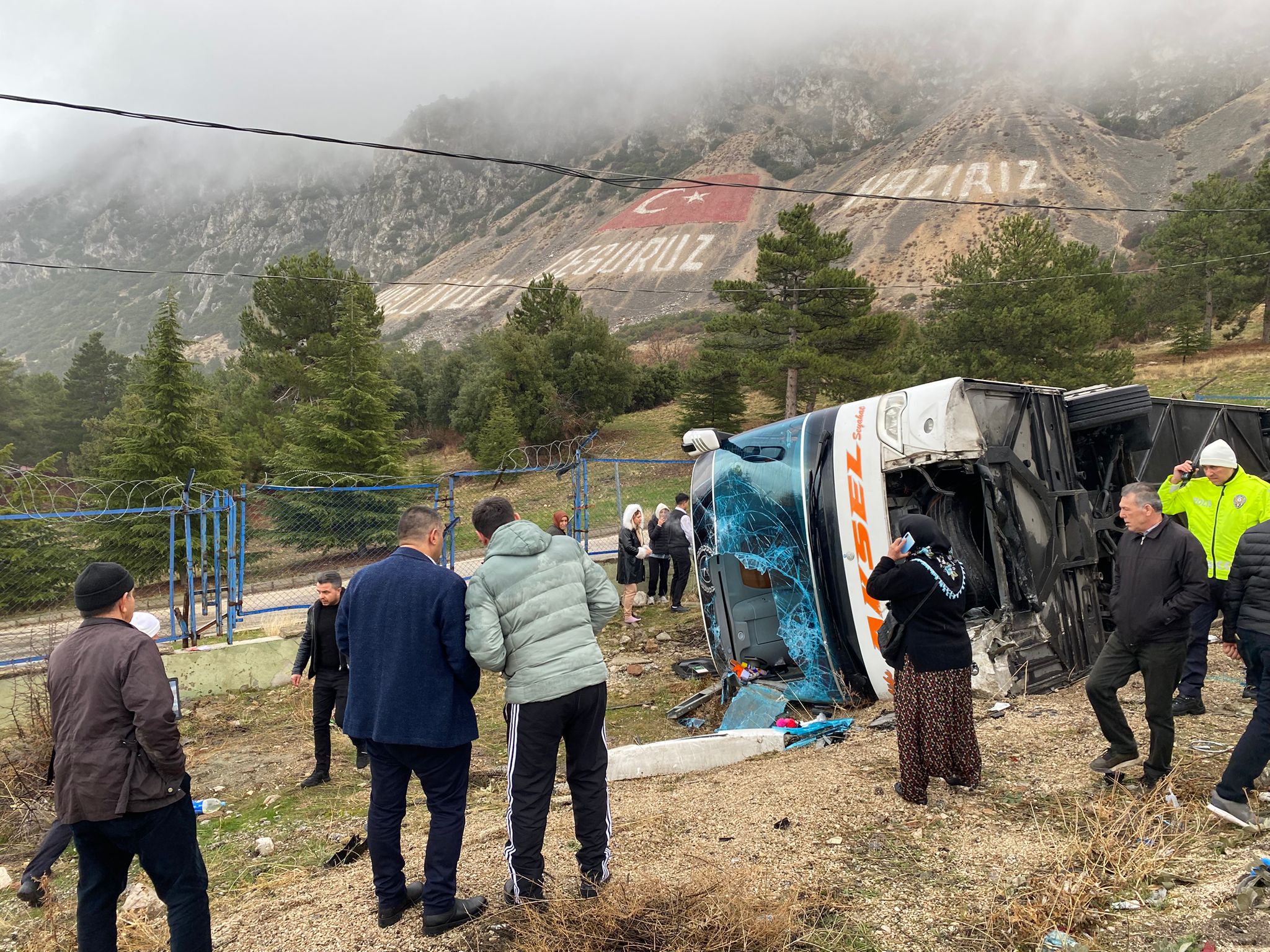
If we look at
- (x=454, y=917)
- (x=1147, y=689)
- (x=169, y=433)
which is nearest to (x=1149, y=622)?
(x=1147, y=689)

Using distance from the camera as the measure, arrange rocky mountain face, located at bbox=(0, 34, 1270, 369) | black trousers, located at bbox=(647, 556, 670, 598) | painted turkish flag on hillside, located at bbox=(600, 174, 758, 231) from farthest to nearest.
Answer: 1. painted turkish flag on hillside, located at bbox=(600, 174, 758, 231)
2. rocky mountain face, located at bbox=(0, 34, 1270, 369)
3. black trousers, located at bbox=(647, 556, 670, 598)

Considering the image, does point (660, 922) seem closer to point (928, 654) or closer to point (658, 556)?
point (928, 654)

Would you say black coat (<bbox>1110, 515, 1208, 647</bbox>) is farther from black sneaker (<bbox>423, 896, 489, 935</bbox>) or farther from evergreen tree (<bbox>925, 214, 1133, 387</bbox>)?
evergreen tree (<bbox>925, 214, 1133, 387</bbox>)

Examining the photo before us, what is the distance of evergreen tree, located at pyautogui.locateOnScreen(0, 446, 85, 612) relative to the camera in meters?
12.1

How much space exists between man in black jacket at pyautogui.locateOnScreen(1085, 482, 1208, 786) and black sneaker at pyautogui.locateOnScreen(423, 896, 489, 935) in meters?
3.39

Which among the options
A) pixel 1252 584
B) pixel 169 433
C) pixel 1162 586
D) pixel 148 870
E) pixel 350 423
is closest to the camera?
pixel 148 870

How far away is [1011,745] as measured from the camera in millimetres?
4891

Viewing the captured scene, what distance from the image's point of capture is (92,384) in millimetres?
39219

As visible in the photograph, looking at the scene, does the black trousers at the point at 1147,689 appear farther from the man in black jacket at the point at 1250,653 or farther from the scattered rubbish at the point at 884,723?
the scattered rubbish at the point at 884,723

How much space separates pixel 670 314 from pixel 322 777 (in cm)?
6800

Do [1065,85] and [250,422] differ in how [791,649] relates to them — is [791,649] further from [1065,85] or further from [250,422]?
[1065,85]

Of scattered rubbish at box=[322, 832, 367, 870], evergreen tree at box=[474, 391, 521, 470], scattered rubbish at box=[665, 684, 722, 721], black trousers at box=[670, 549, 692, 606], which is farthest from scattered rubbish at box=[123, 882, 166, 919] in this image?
evergreen tree at box=[474, 391, 521, 470]

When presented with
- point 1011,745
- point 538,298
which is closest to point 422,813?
point 1011,745

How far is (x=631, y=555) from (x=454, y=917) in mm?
8040
